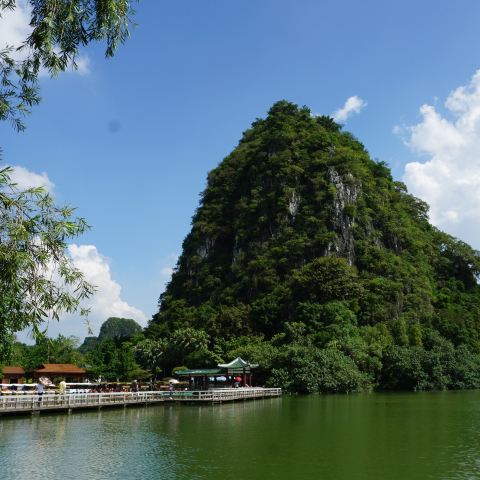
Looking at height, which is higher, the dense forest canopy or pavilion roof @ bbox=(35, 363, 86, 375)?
the dense forest canopy

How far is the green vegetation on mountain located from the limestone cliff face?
22cm

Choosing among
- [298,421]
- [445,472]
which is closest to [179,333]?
[298,421]

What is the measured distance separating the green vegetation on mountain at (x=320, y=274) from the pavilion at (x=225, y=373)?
412 cm

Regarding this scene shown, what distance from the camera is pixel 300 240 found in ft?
266

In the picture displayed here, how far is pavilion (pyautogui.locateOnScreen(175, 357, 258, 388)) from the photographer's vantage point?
46.7 metres

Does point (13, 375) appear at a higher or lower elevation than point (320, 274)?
lower

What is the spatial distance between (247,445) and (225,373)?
93.5 feet

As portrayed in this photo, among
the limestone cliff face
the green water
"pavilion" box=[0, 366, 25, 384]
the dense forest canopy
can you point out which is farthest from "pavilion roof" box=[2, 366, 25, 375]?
the green water

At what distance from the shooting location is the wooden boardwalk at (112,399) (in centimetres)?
2983

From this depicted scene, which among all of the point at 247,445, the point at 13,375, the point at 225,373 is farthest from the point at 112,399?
the point at 13,375

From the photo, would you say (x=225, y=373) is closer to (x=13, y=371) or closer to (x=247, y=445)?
(x=13, y=371)

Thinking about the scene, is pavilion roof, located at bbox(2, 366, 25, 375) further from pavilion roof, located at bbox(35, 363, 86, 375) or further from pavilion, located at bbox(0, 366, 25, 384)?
pavilion roof, located at bbox(35, 363, 86, 375)

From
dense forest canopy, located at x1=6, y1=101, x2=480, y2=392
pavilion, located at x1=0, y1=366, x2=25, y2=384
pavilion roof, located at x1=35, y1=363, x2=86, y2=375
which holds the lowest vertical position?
pavilion, located at x1=0, y1=366, x2=25, y2=384

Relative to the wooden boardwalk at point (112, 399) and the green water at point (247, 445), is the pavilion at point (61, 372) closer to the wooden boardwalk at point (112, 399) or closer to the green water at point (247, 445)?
the wooden boardwalk at point (112, 399)
